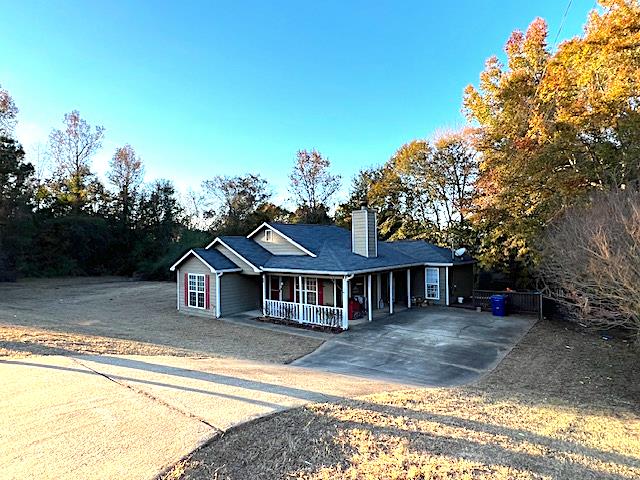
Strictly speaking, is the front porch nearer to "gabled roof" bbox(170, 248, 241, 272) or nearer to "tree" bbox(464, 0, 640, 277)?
"gabled roof" bbox(170, 248, 241, 272)

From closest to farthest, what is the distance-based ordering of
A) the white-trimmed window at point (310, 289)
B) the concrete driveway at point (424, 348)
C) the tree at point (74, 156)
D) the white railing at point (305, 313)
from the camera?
the concrete driveway at point (424, 348)
the white railing at point (305, 313)
the white-trimmed window at point (310, 289)
the tree at point (74, 156)

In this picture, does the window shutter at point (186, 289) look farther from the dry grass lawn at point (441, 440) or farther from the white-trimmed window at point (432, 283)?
the dry grass lawn at point (441, 440)

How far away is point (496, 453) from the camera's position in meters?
4.30

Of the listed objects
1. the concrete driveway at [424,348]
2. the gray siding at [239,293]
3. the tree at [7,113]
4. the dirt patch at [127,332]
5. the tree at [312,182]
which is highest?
the tree at [7,113]

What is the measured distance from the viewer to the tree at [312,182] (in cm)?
3994

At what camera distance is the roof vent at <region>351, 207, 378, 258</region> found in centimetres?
1739

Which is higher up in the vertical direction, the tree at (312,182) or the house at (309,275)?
the tree at (312,182)

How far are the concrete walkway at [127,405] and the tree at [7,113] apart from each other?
31.4m

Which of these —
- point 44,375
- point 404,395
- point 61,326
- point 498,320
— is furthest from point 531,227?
point 61,326

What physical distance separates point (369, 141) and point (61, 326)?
26358 millimetres

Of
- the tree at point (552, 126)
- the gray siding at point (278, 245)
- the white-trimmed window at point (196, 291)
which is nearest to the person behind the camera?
the tree at point (552, 126)

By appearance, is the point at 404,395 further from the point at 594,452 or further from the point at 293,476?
the point at 293,476

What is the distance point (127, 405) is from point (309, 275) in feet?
33.4

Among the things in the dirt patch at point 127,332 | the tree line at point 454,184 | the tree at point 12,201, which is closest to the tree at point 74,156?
the tree line at point 454,184
